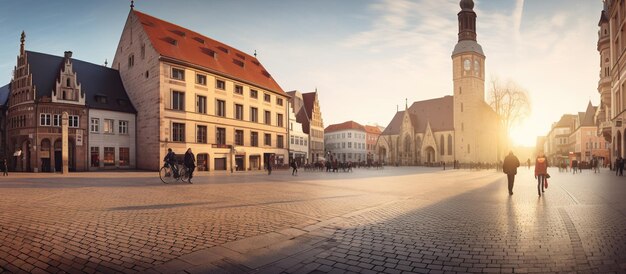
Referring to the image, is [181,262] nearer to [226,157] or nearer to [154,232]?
[154,232]

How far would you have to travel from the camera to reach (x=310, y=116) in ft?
220

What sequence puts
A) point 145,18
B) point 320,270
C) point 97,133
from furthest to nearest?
1. point 145,18
2. point 97,133
3. point 320,270

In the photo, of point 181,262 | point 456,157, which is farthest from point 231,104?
point 456,157

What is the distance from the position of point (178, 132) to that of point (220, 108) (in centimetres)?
617

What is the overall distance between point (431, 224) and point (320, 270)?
12.0 feet

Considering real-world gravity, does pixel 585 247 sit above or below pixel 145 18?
below

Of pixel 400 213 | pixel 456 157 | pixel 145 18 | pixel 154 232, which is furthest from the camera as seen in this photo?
pixel 456 157

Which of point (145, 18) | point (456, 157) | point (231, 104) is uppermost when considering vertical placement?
point (145, 18)

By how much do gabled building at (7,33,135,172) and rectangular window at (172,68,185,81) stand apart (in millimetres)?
6592

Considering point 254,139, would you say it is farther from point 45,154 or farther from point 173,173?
point 173,173

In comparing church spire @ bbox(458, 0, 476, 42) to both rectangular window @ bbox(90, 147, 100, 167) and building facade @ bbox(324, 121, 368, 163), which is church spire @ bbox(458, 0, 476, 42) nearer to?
building facade @ bbox(324, 121, 368, 163)

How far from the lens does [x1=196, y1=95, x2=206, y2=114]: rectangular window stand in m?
36.6

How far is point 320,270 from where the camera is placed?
4.12 metres

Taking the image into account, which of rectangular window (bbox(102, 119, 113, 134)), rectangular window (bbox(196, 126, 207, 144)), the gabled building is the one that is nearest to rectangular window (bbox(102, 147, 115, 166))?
the gabled building
